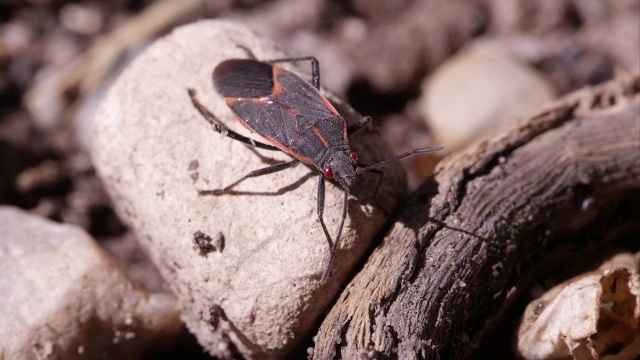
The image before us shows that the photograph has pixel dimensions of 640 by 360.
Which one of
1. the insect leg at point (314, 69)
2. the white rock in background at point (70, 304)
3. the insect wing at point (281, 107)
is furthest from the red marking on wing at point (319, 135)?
the white rock in background at point (70, 304)

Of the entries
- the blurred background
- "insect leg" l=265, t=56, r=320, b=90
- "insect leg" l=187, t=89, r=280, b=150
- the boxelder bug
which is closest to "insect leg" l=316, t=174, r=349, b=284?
the boxelder bug

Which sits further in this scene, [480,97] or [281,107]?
[480,97]

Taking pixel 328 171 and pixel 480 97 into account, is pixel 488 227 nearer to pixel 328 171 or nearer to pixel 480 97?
pixel 328 171

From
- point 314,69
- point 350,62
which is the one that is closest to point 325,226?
point 314,69

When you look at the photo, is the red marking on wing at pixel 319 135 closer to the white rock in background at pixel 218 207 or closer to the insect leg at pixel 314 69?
the white rock in background at pixel 218 207

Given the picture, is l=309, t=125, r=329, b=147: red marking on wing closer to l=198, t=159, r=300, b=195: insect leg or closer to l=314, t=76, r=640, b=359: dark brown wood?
l=198, t=159, r=300, b=195: insect leg

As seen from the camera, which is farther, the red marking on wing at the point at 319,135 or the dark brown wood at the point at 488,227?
the red marking on wing at the point at 319,135
